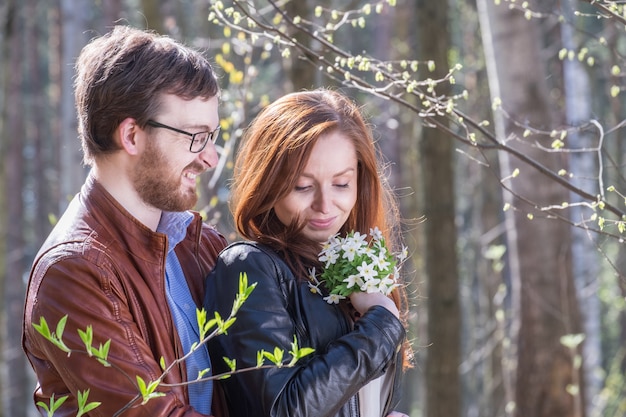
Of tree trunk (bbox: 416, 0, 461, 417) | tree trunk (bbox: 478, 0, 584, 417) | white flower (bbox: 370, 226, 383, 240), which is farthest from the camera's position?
tree trunk (bbox: 416, 0, 461, 417)

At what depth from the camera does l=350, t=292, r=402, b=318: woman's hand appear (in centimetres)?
283

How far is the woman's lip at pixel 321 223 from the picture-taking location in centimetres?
303

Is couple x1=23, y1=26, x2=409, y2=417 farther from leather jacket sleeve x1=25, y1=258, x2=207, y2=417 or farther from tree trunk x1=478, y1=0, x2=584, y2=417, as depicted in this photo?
tree trunk x1=478, y1=0, x2=584, y2=417

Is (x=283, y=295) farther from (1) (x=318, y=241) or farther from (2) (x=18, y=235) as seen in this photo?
(2) (x=18, y=235)

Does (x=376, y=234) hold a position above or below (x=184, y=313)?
above

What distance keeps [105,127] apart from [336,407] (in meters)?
1.08

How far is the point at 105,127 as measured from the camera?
9.11 feet

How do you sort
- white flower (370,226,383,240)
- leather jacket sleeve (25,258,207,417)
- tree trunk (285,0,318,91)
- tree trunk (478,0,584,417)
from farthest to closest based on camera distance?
tree trunk (285,0,318,91) → tree trunk (478,0,584,417) → white flower (370,226,383,240) → leather jacket sleeve (25,258,207,417)

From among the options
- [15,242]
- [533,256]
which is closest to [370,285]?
[533,256]

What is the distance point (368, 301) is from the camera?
2865 mm

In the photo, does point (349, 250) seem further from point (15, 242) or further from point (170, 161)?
point (15, 242)

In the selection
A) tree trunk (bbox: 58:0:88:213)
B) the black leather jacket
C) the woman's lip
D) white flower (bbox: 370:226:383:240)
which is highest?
tree trunk (bbox: 58:0:88:213)

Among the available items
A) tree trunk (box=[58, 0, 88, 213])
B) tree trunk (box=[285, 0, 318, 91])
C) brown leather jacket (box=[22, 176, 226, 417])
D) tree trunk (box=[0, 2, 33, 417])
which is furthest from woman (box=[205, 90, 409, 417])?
tree trunk (box=[0, 2, 33, 417])

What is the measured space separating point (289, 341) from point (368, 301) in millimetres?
310
